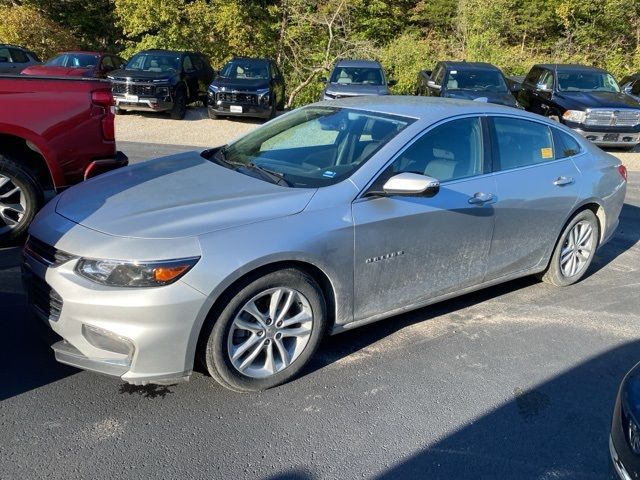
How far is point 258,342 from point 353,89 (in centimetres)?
1205

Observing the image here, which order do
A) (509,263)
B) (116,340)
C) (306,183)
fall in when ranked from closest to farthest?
(116,340)
(306,183)
(509,263)

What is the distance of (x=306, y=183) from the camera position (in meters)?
3.50

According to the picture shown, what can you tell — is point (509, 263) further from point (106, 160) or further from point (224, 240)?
point (106, 160)

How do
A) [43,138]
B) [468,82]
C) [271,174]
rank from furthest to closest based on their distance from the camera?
[468,82]
[43,138]
[271,174]

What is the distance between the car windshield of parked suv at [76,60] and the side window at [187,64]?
312cm

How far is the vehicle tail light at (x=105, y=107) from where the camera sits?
16.8 feet

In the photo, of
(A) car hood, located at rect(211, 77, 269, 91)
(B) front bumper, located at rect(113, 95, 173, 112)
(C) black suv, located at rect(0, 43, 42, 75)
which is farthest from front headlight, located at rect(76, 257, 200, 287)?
(C) black suv, located at rect(0, 43, 42, 75)

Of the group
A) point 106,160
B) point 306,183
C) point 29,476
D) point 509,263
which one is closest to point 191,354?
point 29,476

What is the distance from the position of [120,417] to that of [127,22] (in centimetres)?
2173

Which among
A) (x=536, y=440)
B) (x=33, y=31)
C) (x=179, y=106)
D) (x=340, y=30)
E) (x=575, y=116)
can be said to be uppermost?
(x=340, y=30)

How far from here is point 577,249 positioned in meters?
5.03

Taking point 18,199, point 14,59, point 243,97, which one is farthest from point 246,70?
point 18,199

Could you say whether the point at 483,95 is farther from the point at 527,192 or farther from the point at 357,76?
the point at 527,192

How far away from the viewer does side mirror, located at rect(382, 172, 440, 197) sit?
3.38 meters
